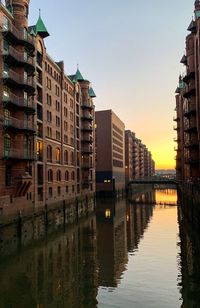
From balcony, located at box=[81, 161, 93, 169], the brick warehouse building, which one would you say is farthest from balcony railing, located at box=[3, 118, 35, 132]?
balcony, located at box=[81, 161, 93, 169]

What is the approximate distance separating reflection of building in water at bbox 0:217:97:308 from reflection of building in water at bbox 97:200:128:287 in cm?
84

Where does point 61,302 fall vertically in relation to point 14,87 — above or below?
below

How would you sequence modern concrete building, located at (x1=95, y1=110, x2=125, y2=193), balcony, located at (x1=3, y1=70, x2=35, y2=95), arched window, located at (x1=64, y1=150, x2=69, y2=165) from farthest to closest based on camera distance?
1. modern concrete building, located at (x1=95, y1=110, x2=125, y2=193)
2. arched window, located at (x1=64, y1=150, x2=69, y2=165)
3. balcony, located at (x1=3, y1=70, x2=35, y2=95)

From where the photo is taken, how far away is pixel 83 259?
31.6 metres

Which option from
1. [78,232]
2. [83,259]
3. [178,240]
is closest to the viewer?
[83,259]

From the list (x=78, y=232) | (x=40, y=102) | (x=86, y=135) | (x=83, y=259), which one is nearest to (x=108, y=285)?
(x=83, y=259)

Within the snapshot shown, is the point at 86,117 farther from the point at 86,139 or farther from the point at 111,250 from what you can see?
the point at 111,250

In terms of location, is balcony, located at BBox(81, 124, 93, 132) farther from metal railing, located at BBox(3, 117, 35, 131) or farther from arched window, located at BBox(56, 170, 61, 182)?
metal railing, located at BBox(3, 117, 35, 131)

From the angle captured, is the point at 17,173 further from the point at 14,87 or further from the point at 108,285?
the point at 108,285

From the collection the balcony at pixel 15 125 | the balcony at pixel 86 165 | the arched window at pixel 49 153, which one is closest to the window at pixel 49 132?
the arched window at pixel 49 153

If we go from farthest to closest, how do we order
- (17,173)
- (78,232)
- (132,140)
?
(132,140) < (78,232) < (17,173)

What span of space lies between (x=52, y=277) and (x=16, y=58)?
77.8ft

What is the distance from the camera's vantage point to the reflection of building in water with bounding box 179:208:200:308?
21.0 meters

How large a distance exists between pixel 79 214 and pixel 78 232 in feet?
53.2
